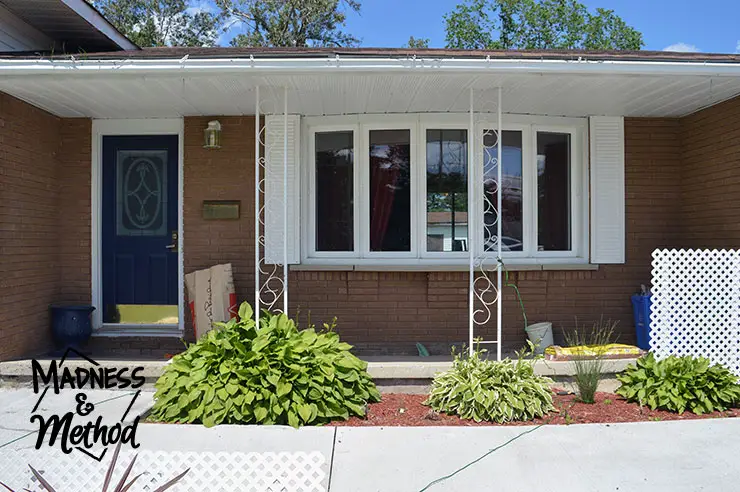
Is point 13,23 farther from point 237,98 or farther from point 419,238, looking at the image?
point 419,238

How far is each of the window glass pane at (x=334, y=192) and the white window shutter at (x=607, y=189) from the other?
274 cm

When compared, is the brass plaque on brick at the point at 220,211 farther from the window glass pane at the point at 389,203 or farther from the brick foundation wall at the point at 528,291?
the window glass pane at the point at 389,203

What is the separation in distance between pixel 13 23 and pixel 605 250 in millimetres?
6725

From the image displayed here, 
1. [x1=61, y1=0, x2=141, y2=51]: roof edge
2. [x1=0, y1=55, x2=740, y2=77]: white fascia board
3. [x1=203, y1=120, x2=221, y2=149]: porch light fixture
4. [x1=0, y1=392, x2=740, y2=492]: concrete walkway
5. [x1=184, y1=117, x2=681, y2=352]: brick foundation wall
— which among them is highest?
[x1=61, y1=0, x2=141, y2=51]: roof edge

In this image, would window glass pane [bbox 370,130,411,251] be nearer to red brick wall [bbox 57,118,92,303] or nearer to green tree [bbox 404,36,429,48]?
red brick wall [bbox 57,118,92,303]

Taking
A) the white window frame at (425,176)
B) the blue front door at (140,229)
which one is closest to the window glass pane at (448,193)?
the white window frame at (425,176)

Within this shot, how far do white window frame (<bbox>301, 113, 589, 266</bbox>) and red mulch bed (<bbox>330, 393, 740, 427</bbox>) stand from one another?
1943mm

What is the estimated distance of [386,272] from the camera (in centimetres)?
682

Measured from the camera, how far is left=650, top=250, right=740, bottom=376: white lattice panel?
5.52 metres

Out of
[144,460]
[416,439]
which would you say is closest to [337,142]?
[416,439]

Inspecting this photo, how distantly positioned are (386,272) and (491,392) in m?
2.17

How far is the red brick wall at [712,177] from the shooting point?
6.20m

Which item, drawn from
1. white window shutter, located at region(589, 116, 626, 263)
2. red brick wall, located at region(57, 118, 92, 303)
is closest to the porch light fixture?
red brick wall, located at region(57, 118, 92, 303)

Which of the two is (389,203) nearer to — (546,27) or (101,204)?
(101,204)
